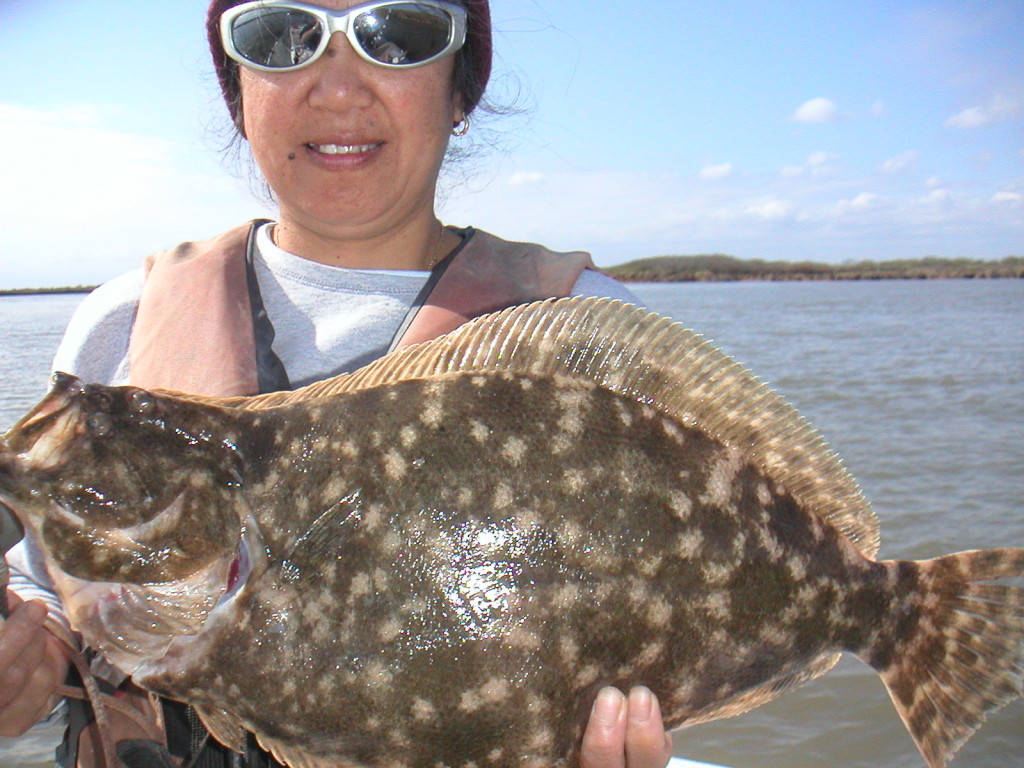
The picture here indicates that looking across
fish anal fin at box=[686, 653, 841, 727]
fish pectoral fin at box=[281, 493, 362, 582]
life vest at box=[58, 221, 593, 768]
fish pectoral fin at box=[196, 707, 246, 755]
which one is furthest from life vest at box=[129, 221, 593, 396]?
fish anal fin at box=[686, 653, 841, 727]

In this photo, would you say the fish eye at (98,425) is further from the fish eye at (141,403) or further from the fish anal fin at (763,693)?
the fish anal fin at (763,693)

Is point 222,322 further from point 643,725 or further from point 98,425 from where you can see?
point 643,725

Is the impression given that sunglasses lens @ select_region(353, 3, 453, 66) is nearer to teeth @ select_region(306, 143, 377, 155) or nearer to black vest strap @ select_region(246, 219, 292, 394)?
teeth @ select_region(306, 143, 377, 155)

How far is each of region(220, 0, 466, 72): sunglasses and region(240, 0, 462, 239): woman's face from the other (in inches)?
1.2

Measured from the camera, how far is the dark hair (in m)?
2.96

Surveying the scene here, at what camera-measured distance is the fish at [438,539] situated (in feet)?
5.68

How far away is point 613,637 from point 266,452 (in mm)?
834

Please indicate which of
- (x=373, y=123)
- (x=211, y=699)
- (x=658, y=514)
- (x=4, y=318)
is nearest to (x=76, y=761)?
(x=211, y=699)

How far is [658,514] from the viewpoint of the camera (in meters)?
1.89

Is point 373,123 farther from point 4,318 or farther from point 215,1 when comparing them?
point 4,318

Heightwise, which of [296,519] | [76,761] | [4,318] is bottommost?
[4,318]

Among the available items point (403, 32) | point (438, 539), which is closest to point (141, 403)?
point (438, 539)

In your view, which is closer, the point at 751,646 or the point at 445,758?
the point at 445,758

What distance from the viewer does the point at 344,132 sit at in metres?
2.65
